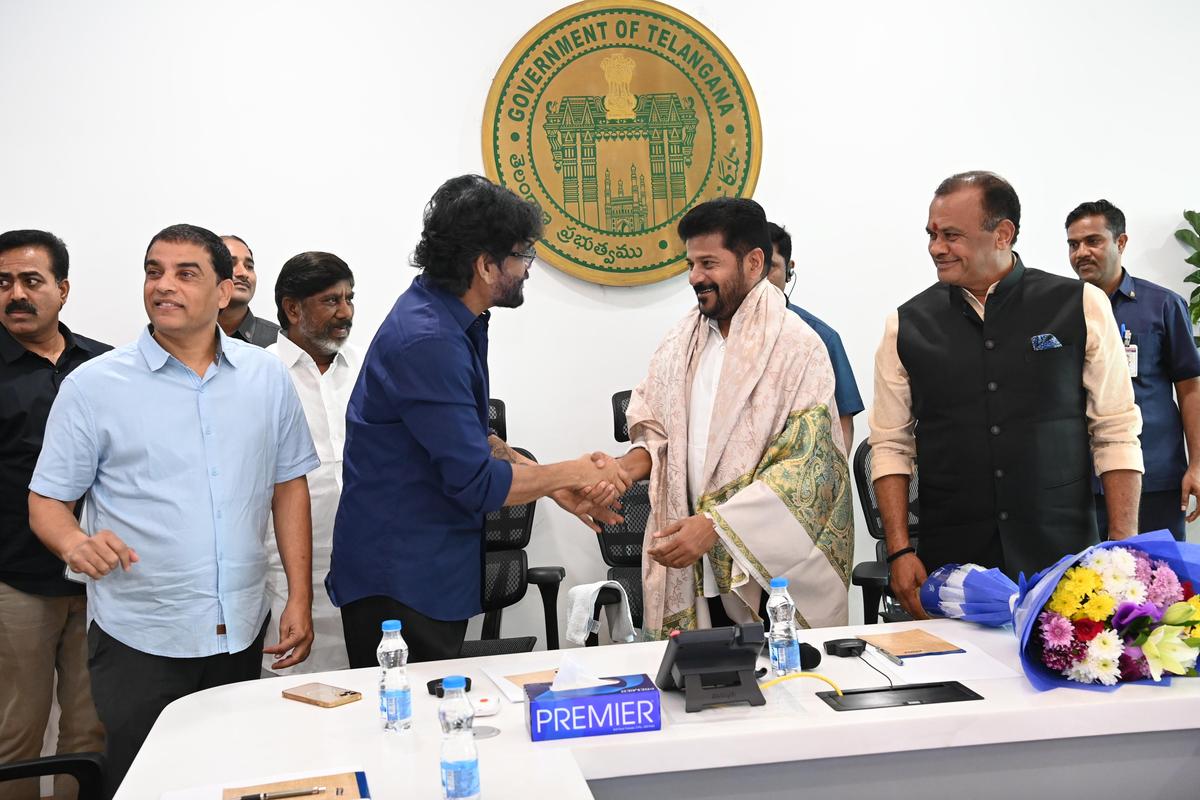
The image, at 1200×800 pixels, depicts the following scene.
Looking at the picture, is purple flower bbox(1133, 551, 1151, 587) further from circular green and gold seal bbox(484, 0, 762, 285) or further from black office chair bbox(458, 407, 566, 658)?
circular green and gold seal bbox(484, 0, 762, 285)

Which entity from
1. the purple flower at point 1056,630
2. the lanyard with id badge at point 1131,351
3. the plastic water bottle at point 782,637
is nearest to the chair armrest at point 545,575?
the plastic water bottle at point 782,637

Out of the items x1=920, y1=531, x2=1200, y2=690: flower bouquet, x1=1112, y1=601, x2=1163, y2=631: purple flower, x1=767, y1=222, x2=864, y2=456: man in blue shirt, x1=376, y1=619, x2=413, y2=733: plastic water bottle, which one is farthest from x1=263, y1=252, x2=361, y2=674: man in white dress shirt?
x1=1112, y1=601, x2=1163, y2=631: purple flower

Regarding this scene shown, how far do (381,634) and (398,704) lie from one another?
1.73ft

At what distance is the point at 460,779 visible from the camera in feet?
4.47

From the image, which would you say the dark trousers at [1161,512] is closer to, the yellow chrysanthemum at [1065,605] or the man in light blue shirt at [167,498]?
the yellow chrysanthemum at [1065,605]

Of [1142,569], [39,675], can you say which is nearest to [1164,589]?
[1142,569]

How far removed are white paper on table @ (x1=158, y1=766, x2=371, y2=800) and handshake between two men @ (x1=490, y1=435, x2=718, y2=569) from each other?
815 mm

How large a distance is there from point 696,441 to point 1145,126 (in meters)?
2.97

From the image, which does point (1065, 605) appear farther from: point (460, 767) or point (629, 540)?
point (629, 540)

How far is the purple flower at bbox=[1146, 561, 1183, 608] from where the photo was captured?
181 cm

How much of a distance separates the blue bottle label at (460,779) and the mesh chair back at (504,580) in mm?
2051

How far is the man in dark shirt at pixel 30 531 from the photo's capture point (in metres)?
2.87

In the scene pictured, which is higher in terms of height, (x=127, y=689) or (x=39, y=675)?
(x=127, y=689)

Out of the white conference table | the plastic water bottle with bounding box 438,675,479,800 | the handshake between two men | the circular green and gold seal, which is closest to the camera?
the plastic water bottle with bounding box 438,675,479,800
